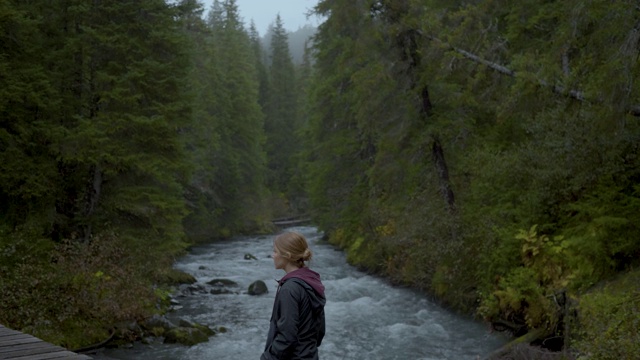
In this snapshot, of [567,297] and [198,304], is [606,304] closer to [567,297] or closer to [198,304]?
[567,297]

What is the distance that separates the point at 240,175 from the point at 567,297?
113 ft

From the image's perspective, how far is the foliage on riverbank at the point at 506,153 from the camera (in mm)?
10977

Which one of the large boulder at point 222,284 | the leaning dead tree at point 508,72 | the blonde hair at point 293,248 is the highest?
the leaning dead tree at point 508,72

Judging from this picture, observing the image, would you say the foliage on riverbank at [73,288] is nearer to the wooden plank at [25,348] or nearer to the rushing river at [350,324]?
the rushing river at [350,324]

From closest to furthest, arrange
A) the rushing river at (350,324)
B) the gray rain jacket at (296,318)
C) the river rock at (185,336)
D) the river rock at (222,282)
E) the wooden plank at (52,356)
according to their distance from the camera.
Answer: the gray rain jacket at (296,318) < the wooden plank at (52,356) < the rushing river at (350,324) < the river rock at (185,336) < the river rock at (222,282)

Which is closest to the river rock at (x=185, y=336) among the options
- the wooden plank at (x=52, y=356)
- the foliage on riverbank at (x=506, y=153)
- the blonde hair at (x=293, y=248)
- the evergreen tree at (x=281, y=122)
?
the foliage on riverbank at (x=506, y=153)

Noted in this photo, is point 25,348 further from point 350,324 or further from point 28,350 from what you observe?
point 350,324

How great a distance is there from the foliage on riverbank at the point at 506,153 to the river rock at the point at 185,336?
23.9 feet

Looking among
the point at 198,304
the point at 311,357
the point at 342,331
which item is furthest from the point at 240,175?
the point at 311,357

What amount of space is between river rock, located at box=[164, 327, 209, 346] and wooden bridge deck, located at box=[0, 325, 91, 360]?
6957 millimetres

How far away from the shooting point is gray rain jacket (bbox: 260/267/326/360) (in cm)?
412

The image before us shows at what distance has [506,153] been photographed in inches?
609

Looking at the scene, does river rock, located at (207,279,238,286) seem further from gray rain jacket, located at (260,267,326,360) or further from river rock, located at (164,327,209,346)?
gray rain jacket, located at (260,267,326,360)

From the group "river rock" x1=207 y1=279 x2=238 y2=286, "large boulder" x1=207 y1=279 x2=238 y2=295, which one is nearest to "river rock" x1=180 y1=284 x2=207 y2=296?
"large boulder" x1=207 y1=279 x2=238 y2=295
